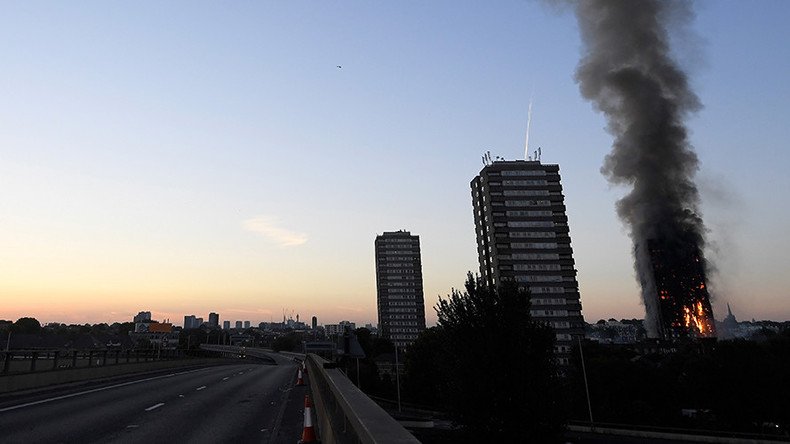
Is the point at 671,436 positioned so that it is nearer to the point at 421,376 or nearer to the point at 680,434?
the point at 680,434

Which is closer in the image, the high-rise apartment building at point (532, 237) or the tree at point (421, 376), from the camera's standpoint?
the tree at point (421, 376)

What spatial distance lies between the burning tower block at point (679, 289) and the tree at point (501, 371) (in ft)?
640

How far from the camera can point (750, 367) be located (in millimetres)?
62375

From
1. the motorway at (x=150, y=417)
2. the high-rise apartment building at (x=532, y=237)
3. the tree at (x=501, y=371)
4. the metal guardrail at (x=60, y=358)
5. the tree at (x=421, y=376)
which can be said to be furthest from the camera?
the high-rise apartment building at (x=532, y=237)

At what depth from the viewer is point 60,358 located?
21875 millimetres

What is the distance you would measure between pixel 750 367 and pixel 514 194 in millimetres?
97970

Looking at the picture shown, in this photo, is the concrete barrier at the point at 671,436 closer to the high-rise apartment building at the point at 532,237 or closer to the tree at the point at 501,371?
the tree at the point at 501,371

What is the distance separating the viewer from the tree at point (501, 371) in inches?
955

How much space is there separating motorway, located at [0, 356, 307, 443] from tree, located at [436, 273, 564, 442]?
10.6 meters

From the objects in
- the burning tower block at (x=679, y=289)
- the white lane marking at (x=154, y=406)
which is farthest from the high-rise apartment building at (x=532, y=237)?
the white lane marking at (x=154, y=406)

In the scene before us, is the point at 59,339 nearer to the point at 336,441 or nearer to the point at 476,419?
the point at 476,419

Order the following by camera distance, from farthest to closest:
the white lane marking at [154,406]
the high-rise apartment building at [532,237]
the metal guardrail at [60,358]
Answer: the high-rise apartment building at [532,237] < the metal guardrail at [60,358] < the white lane marking at [154,406]

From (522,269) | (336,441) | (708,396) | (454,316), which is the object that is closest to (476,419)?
(454,316)

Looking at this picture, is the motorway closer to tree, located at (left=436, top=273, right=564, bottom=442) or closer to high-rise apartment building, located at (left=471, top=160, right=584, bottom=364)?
tree, located at (left=436, top=273, right=564, bottom=442)
